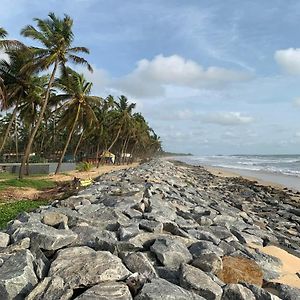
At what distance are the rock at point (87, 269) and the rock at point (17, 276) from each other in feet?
0.83

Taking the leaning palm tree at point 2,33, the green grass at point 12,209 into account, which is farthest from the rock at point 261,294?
the leaning palm tree at point 2,33

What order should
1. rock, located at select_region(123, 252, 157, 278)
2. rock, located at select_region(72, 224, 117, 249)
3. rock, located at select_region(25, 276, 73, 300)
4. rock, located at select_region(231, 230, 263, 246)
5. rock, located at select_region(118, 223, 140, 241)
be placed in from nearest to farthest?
rock, located at select_region(25, 276, 73, 300)
rock, located at select_region(123, 252, 157, 278)
rock, located at select_region(72, 224, 117, 249)
rock, located at select_region(118, 223, 140, 241)
rock, located at select_region(231, 230, 263, 246)

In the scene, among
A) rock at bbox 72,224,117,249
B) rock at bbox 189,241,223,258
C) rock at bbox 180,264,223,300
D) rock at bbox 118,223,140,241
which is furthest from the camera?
rock at bbox 118,223,140,241

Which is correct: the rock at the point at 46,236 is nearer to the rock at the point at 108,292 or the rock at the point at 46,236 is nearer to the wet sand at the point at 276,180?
the rock at the point at 108,292

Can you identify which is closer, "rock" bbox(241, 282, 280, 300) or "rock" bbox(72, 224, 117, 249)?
"rock" bbox(241, 282, 280, 300)

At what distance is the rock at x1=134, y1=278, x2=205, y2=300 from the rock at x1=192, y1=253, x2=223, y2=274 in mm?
944

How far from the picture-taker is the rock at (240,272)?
192 inches

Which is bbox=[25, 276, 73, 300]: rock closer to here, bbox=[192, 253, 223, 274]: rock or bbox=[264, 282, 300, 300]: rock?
bbox=[192, 253, 223, 274]: rock

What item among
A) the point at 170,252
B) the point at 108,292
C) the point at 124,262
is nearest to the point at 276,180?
the point at 170,252

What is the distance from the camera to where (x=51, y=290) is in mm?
3730

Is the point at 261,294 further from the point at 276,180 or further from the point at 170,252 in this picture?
the point at 276,180

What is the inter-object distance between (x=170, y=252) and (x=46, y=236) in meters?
1.66

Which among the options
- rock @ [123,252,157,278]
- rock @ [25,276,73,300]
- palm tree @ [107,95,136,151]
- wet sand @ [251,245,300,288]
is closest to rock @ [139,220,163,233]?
rock @ [123,252,157,278]

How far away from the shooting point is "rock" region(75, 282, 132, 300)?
3.66 metres
